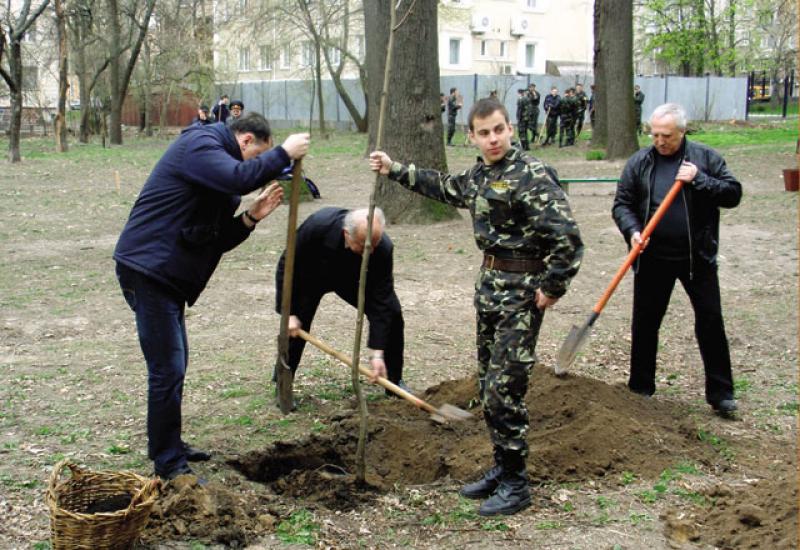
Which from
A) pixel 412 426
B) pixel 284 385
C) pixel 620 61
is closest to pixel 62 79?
pixel 620 61

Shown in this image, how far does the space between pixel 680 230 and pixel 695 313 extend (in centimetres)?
56

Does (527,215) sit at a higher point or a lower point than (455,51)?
lower

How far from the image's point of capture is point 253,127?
4520 millimetres

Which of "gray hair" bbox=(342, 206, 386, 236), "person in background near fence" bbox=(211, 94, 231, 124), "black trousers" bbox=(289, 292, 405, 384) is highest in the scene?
"person in background near fence" bbox=(211, 94, 231, 124)

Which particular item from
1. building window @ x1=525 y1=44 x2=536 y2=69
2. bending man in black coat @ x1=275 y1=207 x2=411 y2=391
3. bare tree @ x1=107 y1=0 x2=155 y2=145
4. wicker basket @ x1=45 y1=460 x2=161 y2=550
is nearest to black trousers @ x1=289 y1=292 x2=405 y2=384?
bending man in black coat @ x1=275 y1=207 x2=411 y2=391

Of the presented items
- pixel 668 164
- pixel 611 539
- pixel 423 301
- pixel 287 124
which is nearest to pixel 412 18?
pixel 423 301

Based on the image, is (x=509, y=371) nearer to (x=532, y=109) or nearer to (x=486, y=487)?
(x=486, y=487)

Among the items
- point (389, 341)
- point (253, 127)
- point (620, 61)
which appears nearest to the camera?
point (253, 127)

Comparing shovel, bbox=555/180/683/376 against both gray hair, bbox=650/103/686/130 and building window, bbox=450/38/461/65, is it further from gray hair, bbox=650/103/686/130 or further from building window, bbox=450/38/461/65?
building window, bbox=450/38/461/65

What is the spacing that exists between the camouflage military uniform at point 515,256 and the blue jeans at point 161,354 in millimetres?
1527

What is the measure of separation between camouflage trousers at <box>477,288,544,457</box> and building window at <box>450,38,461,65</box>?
46.8 meters

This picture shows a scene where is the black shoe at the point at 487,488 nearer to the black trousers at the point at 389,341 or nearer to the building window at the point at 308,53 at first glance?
the black trousers at the point at 389,341

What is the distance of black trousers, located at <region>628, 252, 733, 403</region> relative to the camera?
5562 millimetres

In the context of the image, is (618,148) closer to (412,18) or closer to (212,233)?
(412,18)
